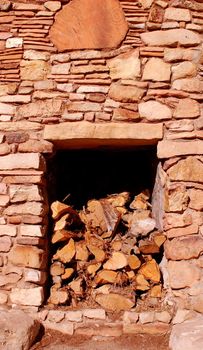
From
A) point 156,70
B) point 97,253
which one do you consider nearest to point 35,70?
point 156,70

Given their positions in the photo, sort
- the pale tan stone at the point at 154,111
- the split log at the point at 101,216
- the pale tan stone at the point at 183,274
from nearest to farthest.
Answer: the pale tan stone at the point at 183,274, the pale tan stone at the point at 154,111, the split log at the point at 101,216

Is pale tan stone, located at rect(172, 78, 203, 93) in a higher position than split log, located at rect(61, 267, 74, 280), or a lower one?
higher

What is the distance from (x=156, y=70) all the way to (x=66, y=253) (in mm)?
1803

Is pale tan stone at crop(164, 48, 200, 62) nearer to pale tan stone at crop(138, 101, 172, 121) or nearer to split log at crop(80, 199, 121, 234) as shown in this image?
Answer: pale tan stone at crop(138, 101, 172, 121)

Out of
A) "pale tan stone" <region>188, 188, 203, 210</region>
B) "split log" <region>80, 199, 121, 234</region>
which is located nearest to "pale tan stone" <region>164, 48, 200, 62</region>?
"pale tan stone" <region>188, 188, 203, 210</region>

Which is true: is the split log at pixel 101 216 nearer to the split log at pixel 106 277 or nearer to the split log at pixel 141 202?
the split log at pixel 141 202

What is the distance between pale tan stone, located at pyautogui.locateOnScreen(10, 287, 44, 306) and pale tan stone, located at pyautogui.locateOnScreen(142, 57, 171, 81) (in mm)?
2048

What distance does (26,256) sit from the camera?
412 centimetres

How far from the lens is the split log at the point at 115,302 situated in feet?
13.7

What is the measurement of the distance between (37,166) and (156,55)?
4.64 feet

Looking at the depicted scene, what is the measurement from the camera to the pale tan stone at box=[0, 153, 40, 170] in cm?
419

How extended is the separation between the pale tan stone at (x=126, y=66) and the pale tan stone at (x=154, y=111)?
280mm

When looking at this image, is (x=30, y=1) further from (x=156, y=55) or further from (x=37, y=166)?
(x=37, y=166)

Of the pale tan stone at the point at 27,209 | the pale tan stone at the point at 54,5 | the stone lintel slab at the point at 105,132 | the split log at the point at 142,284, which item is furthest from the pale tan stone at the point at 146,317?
the pale tan stone at the point at 54,5
